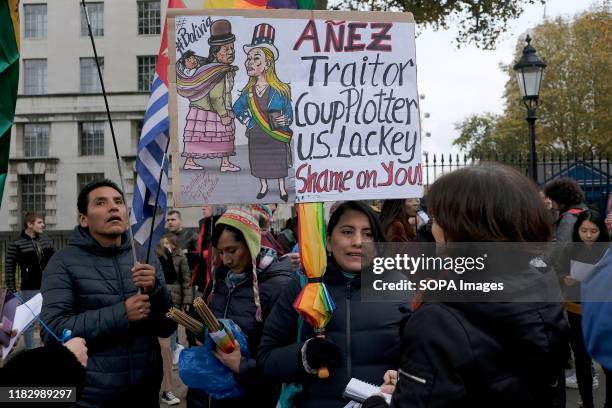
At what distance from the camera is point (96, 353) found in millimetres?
3551

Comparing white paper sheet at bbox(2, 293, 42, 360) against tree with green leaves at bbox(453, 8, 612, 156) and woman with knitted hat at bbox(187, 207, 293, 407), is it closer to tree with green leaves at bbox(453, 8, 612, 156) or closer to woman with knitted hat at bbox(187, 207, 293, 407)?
woman with knitted hat at bbox(187, 207, 293, 407)

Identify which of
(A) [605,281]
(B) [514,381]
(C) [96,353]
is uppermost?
(A) [605,281]

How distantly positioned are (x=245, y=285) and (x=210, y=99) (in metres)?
1.07

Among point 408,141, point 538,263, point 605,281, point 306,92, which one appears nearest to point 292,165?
point 306,92

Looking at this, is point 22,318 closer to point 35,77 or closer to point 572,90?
point 572,90

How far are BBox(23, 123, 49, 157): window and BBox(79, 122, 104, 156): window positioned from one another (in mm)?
2067

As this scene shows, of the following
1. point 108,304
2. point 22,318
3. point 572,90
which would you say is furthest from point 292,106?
point 572,90

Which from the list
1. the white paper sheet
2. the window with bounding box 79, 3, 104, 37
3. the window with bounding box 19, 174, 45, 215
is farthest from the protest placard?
the window with bounding box 79, 3, 104, 37

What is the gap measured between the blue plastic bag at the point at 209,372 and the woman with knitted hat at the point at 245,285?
0.07 metres

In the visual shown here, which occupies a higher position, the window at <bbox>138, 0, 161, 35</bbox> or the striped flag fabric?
the window at <bbox>138, 0, 161, 35</bbox>

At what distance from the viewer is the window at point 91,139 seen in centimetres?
3794

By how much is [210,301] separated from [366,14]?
1798 mm

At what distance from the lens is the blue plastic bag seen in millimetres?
3412

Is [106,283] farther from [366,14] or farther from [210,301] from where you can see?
[366,14]
